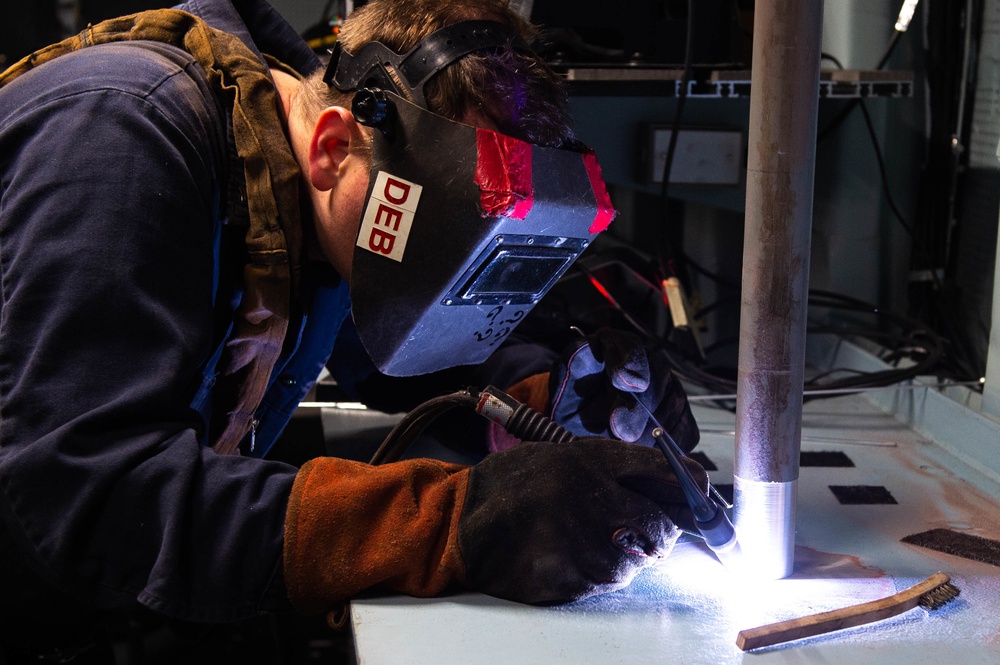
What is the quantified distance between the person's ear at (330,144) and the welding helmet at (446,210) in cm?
3

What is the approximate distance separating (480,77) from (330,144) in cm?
19

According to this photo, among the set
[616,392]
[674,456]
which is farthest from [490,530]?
[616,392]

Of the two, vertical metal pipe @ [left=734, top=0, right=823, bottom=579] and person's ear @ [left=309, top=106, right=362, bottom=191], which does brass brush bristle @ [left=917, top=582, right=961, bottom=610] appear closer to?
vertical metal pipe @ [left=734, top=0, right=823, bottom=579]

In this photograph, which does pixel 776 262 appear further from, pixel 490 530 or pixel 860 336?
pixel 860 336

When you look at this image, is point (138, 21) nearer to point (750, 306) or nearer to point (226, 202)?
point (226, 202)

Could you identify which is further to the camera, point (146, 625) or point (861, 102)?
point (861, 102)

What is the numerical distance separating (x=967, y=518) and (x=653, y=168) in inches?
34.2

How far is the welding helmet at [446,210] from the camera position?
86 centimetres

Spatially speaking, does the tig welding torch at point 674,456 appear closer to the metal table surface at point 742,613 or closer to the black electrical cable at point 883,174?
the metal table surface at point 742,613

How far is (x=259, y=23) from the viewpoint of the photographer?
1.31 meters

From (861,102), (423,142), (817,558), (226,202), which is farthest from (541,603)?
(861,102)

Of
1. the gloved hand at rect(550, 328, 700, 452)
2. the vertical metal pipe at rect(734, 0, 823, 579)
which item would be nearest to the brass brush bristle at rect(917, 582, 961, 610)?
the vertical metal pipe at rect(734, 0, 823, 579)

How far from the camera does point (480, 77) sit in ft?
2.97

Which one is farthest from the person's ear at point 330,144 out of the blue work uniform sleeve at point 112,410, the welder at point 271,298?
the blue work uniform sleeve at point 112,410
